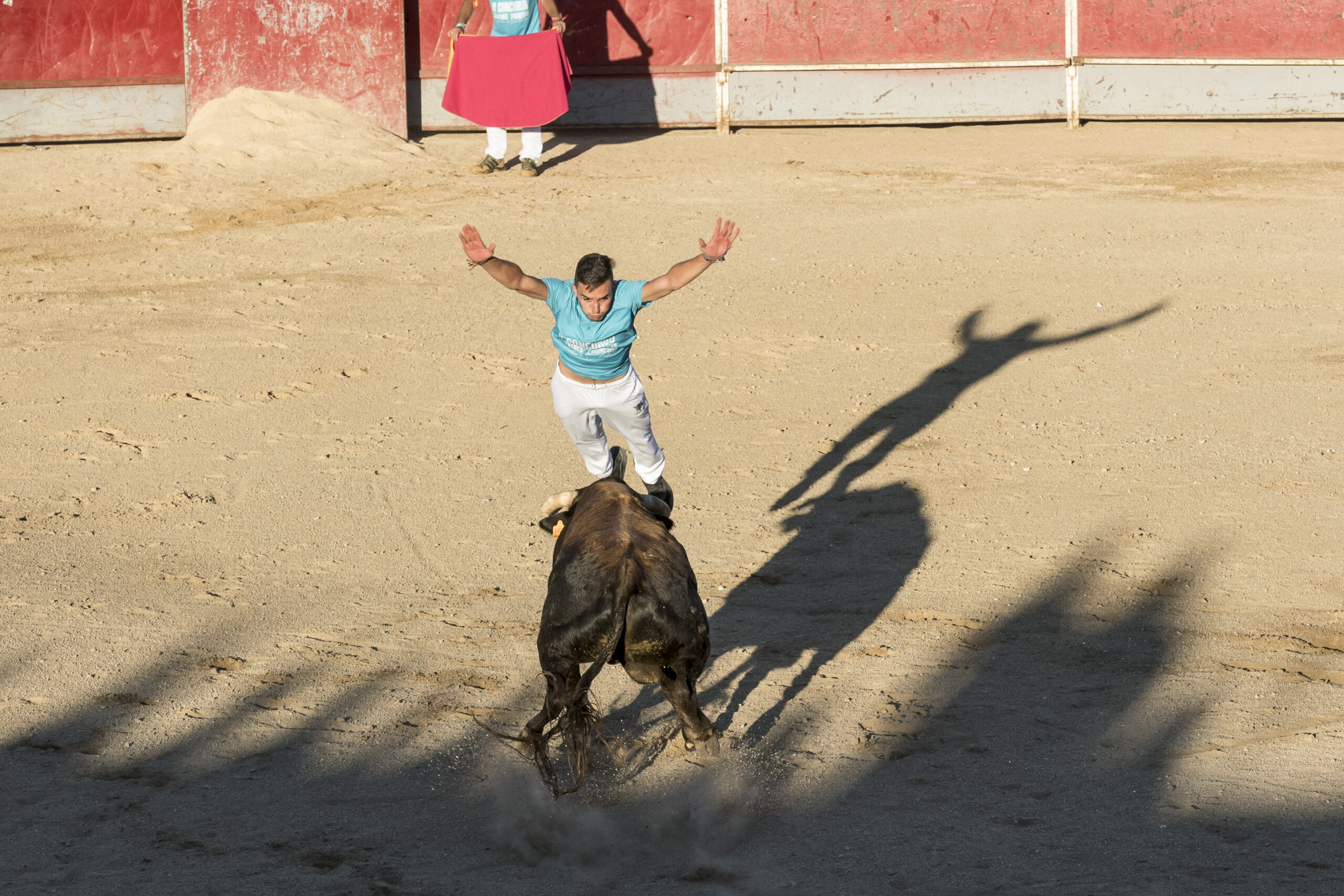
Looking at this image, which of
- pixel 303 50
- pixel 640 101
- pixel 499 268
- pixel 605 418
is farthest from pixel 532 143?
pixel 499 268

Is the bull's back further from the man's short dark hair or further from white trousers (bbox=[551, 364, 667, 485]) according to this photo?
white trousers (bbox=[551, 364, 667, 485])

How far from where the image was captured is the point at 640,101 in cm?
1552

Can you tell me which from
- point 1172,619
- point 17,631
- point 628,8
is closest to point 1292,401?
point 1172,619

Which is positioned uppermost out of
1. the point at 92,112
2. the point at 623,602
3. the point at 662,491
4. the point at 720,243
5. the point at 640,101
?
the point at 640,101

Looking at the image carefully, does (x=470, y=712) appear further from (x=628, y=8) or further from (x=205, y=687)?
(x=628, y=8)

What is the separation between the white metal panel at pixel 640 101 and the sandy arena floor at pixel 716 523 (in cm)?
146

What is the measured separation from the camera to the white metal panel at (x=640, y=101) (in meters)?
15.5

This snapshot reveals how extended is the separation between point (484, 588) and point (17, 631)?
2040 millimetres

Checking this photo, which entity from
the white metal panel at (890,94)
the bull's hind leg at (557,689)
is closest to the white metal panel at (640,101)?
the white metal panel at (890,94)

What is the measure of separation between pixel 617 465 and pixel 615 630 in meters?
1.79

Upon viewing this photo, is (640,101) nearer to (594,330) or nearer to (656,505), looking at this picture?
(594,330)

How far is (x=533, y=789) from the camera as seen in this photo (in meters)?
4.80

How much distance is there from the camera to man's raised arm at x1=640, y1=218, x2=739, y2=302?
19.0ft

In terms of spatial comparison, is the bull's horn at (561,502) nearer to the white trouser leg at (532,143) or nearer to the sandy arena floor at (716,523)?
the sandy arena floor at (716,523)
